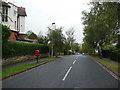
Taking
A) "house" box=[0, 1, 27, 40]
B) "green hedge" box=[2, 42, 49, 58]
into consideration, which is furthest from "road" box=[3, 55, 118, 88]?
"house" box=[0, 1, 27, 40]

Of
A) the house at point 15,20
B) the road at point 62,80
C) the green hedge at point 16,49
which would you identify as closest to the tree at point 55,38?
the green hedge at point 16,49

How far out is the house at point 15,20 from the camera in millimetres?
32844

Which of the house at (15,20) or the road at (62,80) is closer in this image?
the road at (62,80)

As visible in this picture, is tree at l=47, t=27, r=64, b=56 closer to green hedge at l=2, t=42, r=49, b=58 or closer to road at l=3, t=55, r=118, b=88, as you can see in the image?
green hedge at l=2, t=42, r=49, b=58

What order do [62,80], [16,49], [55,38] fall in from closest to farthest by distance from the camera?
1. [62,80]
2. [16,49]
3. [55,38]

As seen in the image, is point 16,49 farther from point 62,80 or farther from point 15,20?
point 15,20

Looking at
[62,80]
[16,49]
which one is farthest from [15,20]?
[62,80]

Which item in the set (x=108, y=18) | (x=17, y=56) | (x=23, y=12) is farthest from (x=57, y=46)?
(x=108, y=18)

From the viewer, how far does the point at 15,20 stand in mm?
37031

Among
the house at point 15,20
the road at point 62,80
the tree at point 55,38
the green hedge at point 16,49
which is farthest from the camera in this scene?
the tree at point 55,38

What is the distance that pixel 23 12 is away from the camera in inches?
1769

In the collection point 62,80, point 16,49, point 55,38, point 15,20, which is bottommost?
point 62,80

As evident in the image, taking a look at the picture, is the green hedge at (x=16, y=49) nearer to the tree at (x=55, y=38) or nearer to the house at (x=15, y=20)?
the house at (x=15, y=20)

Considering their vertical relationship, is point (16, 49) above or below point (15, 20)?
below
